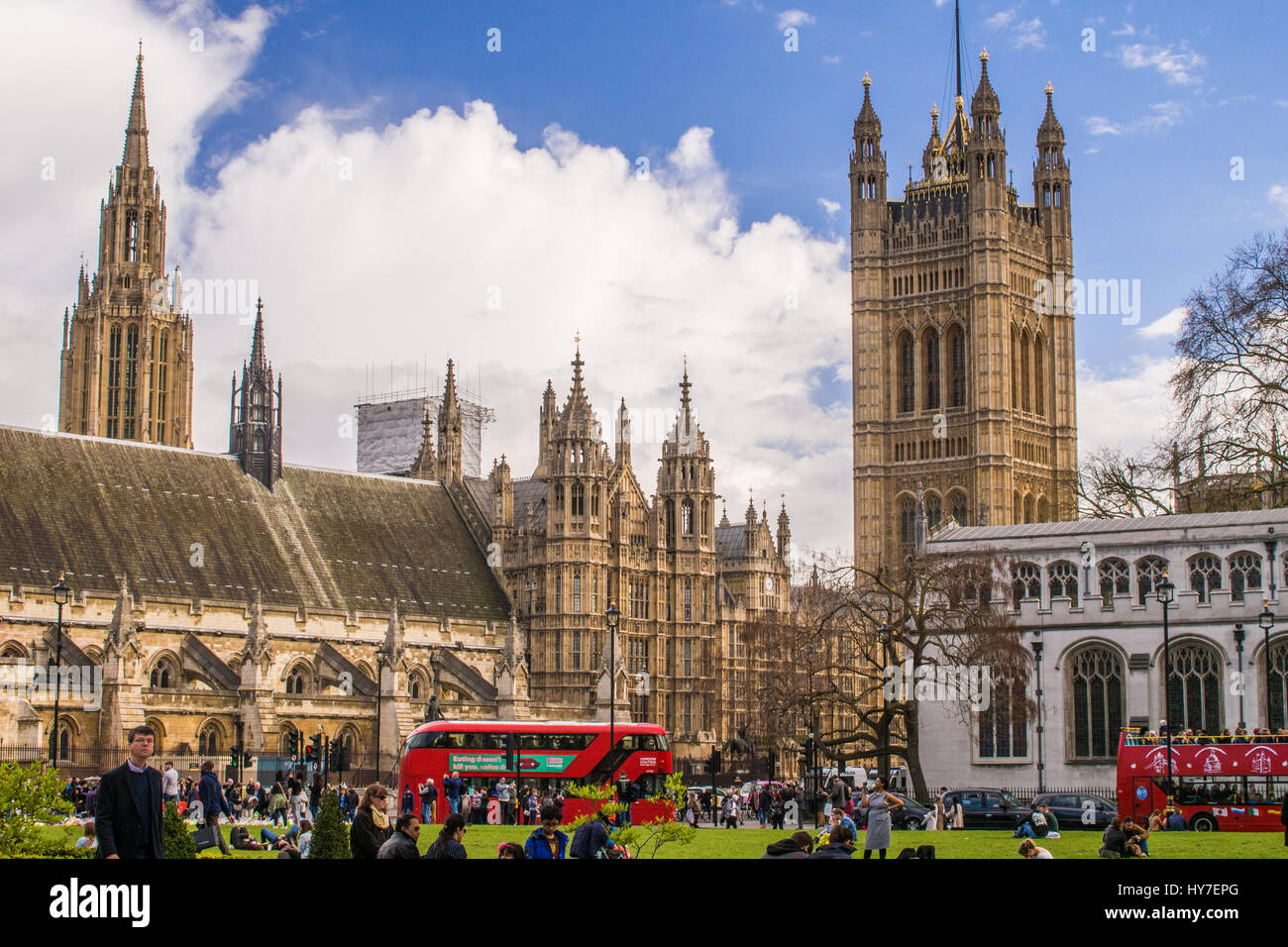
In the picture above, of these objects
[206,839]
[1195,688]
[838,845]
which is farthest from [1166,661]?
[206,839]

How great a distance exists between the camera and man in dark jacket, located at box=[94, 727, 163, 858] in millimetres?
13695

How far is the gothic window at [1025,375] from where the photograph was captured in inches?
4902

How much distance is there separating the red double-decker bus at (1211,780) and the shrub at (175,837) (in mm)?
24273

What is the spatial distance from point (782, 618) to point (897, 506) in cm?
4373

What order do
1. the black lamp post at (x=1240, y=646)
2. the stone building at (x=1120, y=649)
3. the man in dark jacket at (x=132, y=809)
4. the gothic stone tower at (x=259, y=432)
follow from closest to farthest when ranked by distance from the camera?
the man in dark jacket at (x=132, y=809) < the black lamp post at (x=1240, y=646) < the stone building at (x=1120, y=649) < the gothic stone tower at (x=259, y=432)

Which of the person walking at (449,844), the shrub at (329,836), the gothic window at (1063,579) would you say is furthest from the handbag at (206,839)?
the gothic window at (1063,579)

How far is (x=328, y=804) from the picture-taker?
20.2 metres

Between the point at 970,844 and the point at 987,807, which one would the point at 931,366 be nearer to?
the point at 987,807

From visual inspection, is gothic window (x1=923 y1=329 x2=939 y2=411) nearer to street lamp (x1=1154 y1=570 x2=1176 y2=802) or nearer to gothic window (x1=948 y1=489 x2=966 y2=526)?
gothic window (x1=948 y1=489 x2=966 y2=526)

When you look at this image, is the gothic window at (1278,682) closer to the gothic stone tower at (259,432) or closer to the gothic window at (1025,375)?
the gothic stone tower at (259,432)

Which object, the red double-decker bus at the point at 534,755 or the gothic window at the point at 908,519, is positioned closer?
the red double-decker bus at the point at 534,755

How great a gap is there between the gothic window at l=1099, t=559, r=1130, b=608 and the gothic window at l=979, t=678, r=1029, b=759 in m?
4.18
